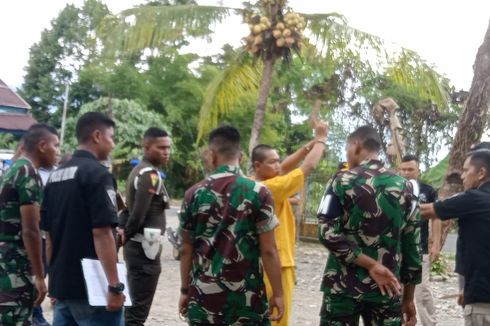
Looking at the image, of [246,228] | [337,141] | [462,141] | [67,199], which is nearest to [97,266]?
[67,199]

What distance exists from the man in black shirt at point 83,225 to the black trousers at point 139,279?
5.79 feet

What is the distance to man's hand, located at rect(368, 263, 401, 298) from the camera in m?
4.82

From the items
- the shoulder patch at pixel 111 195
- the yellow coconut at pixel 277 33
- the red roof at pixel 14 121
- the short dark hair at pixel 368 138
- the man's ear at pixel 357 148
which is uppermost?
the yellow coconut at pixel 277 33

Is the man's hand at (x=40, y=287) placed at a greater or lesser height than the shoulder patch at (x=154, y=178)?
lesser

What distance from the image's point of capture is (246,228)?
15.0ft

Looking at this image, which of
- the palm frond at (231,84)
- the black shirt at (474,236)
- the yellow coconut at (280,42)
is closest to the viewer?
the black shirt at (474,236)

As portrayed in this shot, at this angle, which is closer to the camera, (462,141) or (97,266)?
(97,266)

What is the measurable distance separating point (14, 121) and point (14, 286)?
30.3 feet

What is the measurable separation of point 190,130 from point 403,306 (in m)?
31.6

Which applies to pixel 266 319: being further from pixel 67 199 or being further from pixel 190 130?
pixel 190 130

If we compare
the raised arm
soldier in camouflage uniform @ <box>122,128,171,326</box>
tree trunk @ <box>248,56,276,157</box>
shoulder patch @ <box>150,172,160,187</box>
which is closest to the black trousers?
soldier in camouflage uniform @ <box>122,128,171,326</box>

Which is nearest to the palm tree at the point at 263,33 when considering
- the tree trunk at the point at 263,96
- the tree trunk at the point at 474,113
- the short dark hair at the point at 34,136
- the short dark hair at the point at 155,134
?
the tree trunk at the point at 263,96

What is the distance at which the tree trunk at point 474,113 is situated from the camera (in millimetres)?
13133

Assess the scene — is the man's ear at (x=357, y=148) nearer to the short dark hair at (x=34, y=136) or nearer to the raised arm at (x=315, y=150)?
the raised arm at (x=315, y=150)
